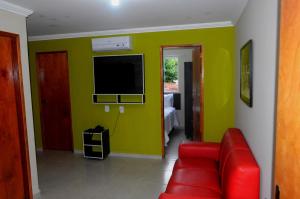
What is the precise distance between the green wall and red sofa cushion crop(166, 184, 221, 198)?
194 cm

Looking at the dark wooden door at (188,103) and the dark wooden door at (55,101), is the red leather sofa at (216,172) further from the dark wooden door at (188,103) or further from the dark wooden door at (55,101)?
the dark wooden door at (55,101)

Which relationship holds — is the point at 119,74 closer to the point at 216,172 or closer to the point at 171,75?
the point at 216,172

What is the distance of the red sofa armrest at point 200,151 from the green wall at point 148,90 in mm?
1022

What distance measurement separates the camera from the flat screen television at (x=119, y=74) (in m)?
4.14

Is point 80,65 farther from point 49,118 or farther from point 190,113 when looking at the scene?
point 190,113

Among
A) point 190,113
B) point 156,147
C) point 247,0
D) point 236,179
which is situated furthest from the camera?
point 190,113

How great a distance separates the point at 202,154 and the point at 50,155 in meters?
3.23

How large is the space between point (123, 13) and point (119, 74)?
1.31m

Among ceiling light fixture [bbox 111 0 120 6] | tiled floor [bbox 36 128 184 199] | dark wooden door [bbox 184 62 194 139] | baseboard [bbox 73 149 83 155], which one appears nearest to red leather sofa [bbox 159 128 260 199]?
tiled floor [bbox 36 128 184 199]

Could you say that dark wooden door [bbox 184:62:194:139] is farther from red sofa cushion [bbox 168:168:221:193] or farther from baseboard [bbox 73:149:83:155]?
red sofa cushion [bbox 168:168:221:193]

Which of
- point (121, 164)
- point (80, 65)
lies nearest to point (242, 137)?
point (121, 164)

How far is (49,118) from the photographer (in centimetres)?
492

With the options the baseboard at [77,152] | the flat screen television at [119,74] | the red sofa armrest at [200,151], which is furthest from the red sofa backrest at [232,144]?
the baseboard at [77,152]

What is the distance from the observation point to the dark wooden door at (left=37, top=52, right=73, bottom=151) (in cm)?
471
